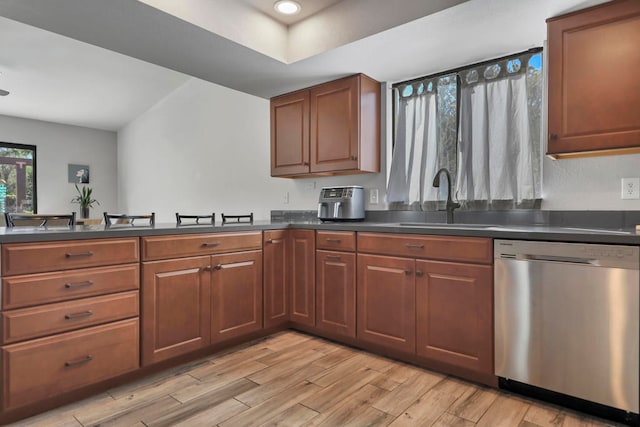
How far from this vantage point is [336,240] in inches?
102

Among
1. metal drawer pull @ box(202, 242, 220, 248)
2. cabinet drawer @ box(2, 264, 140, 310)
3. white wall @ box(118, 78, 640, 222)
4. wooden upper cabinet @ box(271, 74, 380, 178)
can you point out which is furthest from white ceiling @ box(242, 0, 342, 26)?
cabinet drawer @ box(2, 264, 140, 310)

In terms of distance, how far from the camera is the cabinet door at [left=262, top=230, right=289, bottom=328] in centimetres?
273

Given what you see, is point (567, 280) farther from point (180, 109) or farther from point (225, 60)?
point (180, 109)

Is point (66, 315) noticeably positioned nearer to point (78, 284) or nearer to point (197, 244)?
point (78, 284)

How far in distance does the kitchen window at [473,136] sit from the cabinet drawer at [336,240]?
0.66 metres

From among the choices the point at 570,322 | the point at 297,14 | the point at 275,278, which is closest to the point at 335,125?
the point at 297,14

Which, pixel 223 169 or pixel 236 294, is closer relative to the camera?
pixel 236 294

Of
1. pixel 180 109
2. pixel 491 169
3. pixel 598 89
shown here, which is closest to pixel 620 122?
pixel 598 89

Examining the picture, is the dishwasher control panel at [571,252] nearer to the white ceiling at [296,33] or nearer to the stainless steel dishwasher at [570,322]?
the stainless steel dishwasher at [570,322]

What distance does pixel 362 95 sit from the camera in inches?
112

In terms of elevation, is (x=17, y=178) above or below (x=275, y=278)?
above

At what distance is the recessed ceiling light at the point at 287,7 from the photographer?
236cm

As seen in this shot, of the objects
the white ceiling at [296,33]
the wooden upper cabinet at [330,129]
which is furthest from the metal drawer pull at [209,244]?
the white ceiling at [296,33]

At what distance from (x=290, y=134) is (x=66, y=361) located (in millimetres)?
2269
